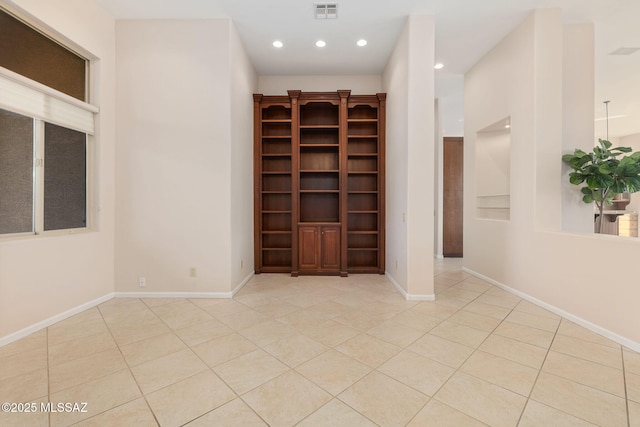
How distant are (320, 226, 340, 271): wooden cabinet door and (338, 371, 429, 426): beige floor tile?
2.60 metres

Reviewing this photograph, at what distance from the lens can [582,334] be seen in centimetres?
234

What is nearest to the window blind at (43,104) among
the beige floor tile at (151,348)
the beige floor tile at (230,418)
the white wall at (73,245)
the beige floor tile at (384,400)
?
the white wall at (73,245)

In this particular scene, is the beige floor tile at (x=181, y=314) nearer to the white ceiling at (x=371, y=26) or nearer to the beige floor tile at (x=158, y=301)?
the beige floor tile at (x=158, y=301)

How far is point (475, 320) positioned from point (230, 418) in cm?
238

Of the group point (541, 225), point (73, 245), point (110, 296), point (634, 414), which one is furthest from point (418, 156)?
point (110, 296)

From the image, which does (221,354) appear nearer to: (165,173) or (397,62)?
(165,173)

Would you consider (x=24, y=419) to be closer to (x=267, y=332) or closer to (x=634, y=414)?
(x=267, y=332)

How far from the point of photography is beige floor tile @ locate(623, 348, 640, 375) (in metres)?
1.82

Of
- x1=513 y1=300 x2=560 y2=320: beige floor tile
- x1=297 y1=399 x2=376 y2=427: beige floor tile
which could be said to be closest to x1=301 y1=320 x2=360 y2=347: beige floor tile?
x1=297 y1=399 x2=376 y2=427: beige floor tile

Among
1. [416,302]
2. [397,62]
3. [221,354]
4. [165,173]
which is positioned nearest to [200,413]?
[221,354]

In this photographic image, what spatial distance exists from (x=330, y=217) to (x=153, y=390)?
11.4 feet

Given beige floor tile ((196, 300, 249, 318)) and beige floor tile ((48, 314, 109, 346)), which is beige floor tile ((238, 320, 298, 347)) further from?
beige floor tile ((48, 314, 109, 346))

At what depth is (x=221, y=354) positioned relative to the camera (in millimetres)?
2010

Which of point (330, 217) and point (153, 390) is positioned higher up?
point (330, 217)
